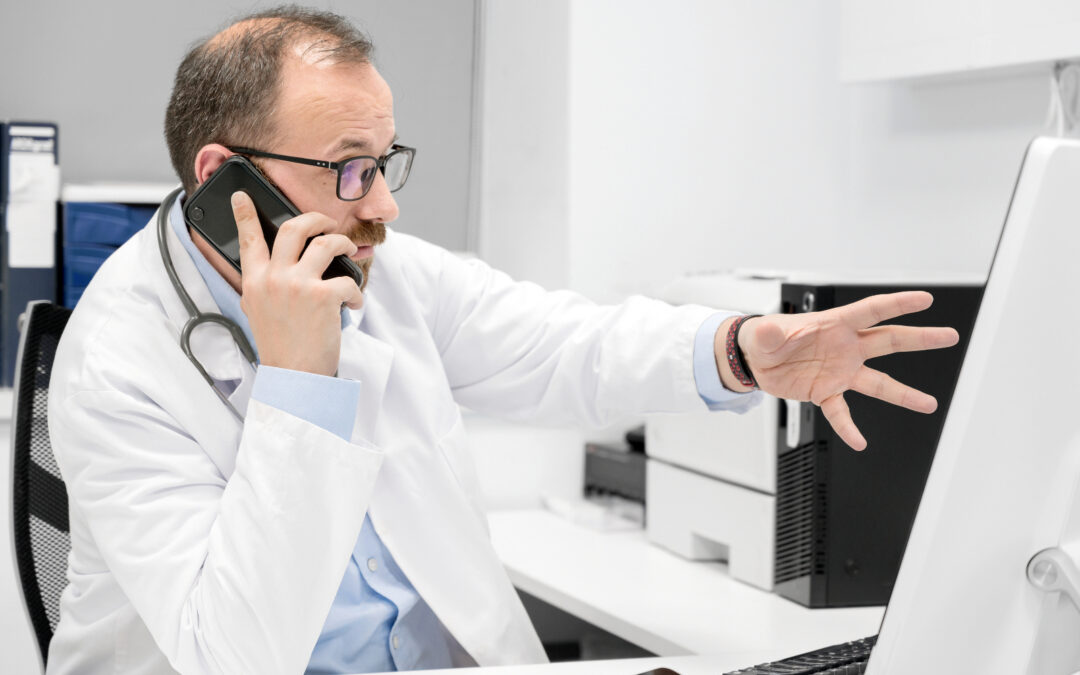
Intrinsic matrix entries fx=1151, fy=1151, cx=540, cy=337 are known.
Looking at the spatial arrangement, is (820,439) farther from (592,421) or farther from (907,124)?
(907,124)

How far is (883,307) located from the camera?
3.45ft

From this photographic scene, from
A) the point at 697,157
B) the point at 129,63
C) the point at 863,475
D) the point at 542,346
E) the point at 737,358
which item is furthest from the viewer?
the point at 697,157

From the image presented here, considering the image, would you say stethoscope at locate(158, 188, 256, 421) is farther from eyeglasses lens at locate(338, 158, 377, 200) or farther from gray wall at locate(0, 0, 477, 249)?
gray wall at locate(0, 0, 477, 249)

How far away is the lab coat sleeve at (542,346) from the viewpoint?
1.40 meters

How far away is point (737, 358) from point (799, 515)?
0.44m

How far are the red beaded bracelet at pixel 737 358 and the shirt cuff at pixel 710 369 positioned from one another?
0.08 ft

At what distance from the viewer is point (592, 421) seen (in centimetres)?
149

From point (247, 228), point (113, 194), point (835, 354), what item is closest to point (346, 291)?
point (247, 228)

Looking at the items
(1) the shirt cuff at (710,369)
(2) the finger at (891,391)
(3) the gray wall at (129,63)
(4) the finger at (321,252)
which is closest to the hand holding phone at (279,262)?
(4) the finger at (321,252)

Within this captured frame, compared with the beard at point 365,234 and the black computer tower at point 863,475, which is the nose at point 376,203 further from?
the black computer tower at point 863,475

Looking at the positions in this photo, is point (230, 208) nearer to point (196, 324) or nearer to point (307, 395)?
point (196, 324)

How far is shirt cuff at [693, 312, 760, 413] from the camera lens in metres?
1.32

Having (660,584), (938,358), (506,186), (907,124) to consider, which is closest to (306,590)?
(660,584)

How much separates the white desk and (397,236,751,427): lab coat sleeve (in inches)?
11.5
